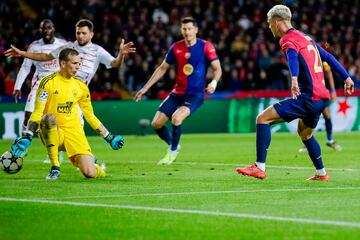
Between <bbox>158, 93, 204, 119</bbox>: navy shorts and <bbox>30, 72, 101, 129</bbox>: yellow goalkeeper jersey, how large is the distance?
3.77m

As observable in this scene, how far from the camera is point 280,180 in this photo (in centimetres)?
1290

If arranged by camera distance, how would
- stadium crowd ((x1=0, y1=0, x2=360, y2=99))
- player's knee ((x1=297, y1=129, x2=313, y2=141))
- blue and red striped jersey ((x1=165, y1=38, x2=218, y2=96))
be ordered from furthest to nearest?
stadium crowd ((x1=0, y1=0, x2=360, y2=99)), blue and red striped jersey ((x1=165, y1=38, x2=218, y2=96)), player's knee ((x1=297, y1=129, x2=313, y2=141))

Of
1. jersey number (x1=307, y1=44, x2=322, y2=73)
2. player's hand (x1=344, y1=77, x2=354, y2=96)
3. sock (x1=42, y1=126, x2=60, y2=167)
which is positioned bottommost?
sock (x1=42, y1=126, x2=60, y2=167)

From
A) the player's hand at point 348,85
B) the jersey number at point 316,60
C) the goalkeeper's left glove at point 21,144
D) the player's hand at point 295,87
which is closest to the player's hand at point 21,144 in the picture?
the goalkeeper's left glove at point 21,144

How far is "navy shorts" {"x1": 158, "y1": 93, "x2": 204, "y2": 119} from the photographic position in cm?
1692

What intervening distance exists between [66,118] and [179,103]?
13.8ft

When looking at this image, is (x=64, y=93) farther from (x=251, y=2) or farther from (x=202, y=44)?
(x=251, y=2)

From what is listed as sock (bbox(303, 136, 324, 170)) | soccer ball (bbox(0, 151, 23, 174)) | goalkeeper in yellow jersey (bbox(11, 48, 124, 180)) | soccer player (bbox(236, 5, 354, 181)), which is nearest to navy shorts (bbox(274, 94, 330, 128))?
Answer: soccer player (bbox(236, 5, 354, 181))

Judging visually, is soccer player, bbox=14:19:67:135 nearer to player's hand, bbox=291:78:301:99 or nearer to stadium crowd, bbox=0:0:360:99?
player's hand, bbox=291:78:301:99

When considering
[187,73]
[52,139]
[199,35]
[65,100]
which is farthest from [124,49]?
[199,35]

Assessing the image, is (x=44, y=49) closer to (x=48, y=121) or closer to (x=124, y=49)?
(x=124, y=49)

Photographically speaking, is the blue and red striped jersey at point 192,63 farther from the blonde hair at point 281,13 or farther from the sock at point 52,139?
the blonde hair at point 281,13

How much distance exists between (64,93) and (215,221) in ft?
16.0

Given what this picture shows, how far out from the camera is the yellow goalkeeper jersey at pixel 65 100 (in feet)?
42.8
